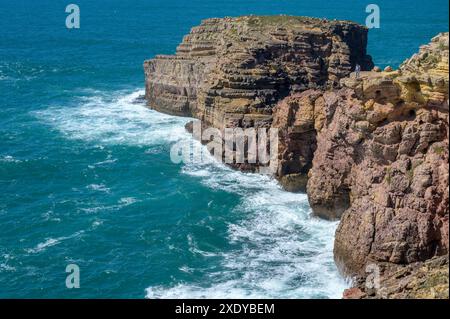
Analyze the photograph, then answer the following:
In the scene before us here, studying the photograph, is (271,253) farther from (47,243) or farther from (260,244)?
(47,243)

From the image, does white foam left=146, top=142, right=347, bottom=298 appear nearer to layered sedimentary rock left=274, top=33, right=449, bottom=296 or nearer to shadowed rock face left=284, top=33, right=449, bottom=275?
layered sedimentary rock left=274, top=33, right=449, bottom=296

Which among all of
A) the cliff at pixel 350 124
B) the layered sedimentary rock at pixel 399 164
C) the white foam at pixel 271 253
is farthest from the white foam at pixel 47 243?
the layered sedimentary rock at pixel 399 164

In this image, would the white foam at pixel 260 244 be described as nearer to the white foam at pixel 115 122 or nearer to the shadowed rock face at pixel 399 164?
the white foam at pixel 115 122

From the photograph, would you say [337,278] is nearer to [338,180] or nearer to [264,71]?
[338,180]

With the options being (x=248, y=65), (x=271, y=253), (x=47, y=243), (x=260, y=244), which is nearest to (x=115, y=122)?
(x=248, y=65)
